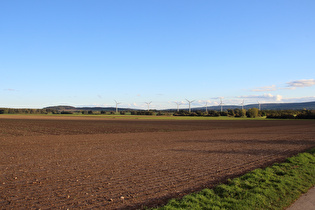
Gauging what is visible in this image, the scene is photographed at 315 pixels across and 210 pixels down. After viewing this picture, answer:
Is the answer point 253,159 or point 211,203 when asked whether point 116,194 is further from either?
point 253,159

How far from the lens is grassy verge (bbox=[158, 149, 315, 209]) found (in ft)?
25.1

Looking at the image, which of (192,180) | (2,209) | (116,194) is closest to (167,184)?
(192,180)

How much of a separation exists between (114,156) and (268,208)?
11.2m

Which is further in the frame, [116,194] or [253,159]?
[253,159]

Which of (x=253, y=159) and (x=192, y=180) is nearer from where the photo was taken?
(x=192, y=180)

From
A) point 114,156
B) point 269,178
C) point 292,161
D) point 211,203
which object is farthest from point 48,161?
point 292,161

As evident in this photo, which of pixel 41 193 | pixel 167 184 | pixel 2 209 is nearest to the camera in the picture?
pixel 2 209

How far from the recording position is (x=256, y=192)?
29.1 ft

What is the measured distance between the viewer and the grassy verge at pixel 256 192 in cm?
764

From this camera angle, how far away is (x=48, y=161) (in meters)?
14.9

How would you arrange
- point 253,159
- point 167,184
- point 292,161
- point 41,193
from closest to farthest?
point 41,193, point 167,184, point 292,161, point 253,159

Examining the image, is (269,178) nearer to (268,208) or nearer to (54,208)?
(268,208)

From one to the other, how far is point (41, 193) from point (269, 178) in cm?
885

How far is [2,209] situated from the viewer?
743 cm
